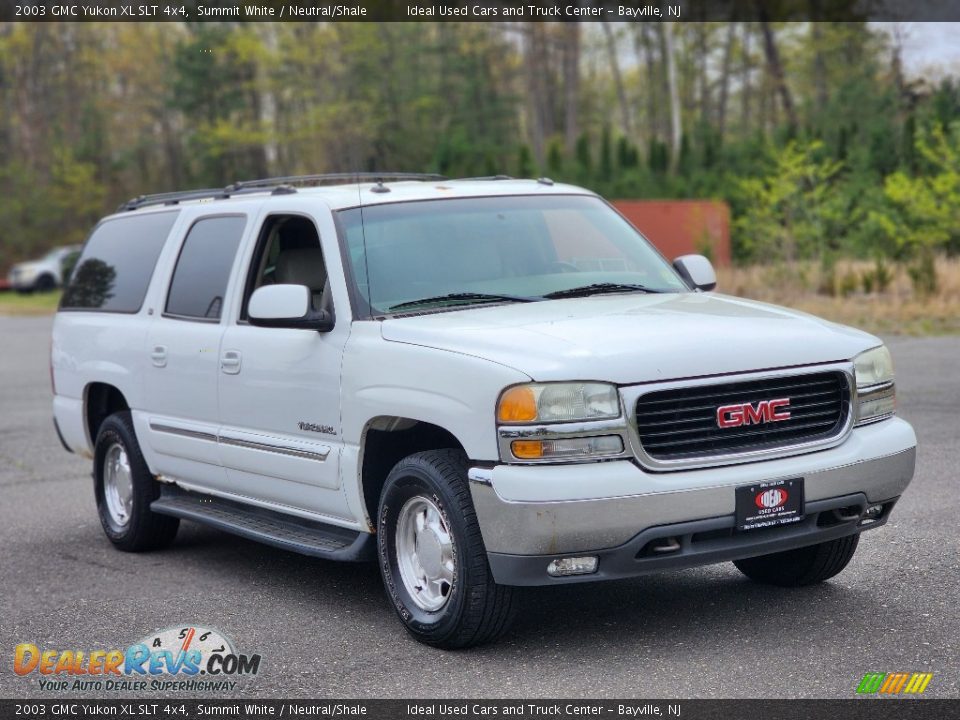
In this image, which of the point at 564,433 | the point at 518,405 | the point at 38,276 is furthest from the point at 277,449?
the point at 38,276

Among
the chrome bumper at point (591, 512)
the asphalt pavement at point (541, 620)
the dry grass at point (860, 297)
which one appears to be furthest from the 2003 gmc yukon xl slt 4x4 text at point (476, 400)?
the dry grass at point (860, 297)

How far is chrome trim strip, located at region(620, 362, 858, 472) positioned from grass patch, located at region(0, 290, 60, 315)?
29.8 m

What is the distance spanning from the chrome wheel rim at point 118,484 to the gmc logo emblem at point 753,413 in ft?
13.7

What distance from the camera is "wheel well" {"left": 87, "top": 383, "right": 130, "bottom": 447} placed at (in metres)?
8.69

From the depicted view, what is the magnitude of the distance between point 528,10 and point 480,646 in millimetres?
46755

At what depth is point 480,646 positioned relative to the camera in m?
5.57

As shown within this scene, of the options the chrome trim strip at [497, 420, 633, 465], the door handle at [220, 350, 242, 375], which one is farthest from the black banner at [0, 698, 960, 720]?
the door handle at [220, 350, 242, 375]

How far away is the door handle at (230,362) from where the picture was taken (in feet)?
22.6

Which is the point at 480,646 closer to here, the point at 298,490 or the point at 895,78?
the point at 298,490

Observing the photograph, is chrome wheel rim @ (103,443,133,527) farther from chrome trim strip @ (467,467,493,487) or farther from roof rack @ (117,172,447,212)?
chrome trim strip @ (467,467,493,487)

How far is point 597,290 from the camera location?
6492 millimetres

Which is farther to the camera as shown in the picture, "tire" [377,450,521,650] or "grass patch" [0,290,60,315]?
"grass patch" [0,290,60,315]

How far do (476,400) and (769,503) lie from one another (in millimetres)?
1197

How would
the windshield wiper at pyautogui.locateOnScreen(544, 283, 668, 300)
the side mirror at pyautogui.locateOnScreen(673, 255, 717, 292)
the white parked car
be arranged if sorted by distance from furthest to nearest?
the white parked car < the side mirror at pyautogui.locateOnScreen(673, 255, 717, 292) < the windshield wiper at pyautogui.locateOnScreen(544, 283, 668, 300)
